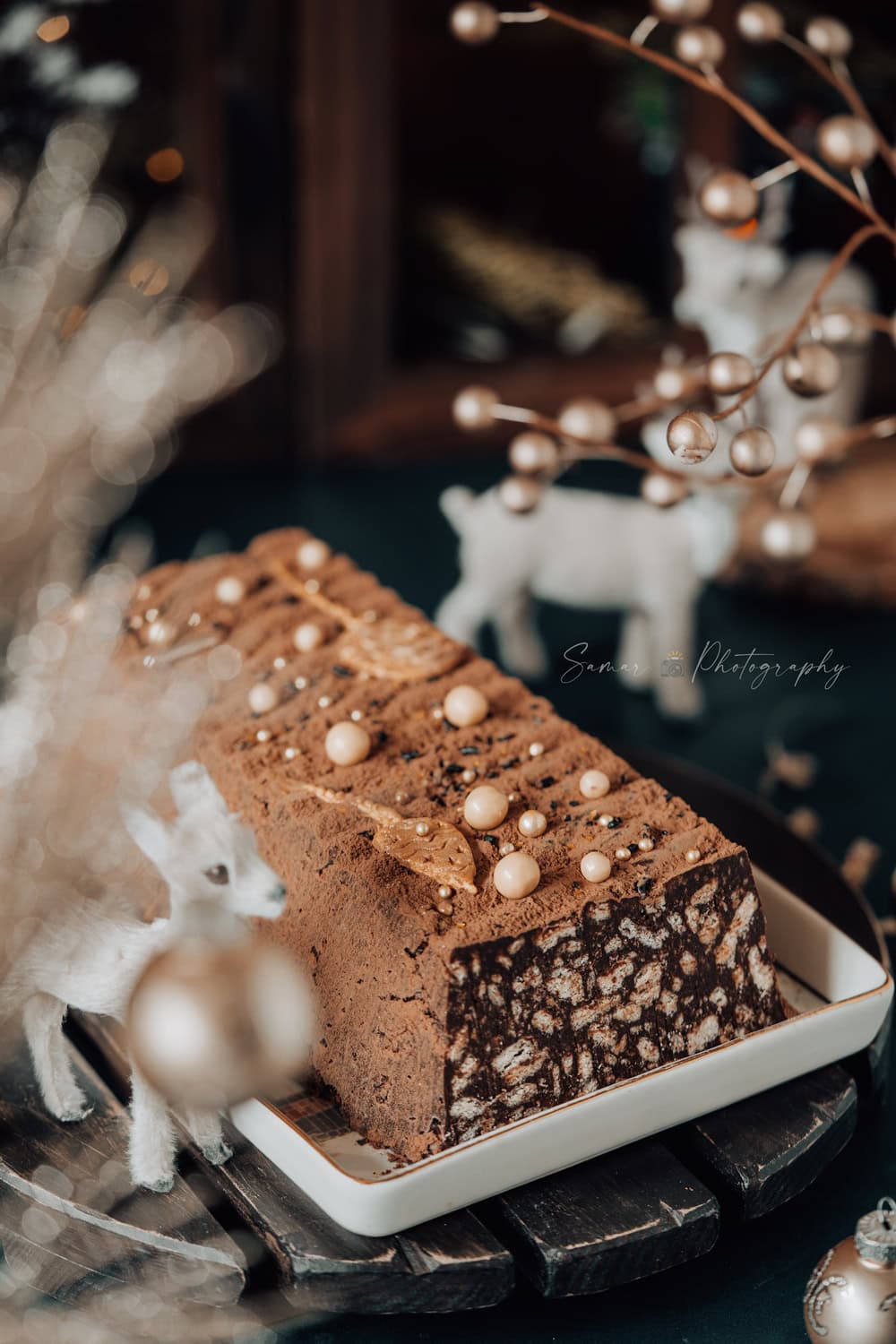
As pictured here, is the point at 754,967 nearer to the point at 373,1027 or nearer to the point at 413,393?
the point at 373,1027

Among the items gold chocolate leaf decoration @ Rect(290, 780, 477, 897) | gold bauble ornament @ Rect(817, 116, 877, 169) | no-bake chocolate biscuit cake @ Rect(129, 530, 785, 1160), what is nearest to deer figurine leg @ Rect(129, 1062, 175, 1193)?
no-bake chocolate biscuit cake @ Rect(129, 530, 785, 1160)

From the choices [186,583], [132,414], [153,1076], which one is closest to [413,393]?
[132,414]

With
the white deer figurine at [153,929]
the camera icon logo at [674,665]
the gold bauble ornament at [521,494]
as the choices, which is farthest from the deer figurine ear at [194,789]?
the camera icon logo at [674,665]

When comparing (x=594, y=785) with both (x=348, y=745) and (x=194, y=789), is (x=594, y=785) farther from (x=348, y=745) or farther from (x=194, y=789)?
(x=194, y=789)

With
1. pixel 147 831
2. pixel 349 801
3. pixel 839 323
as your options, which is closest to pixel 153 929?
pixel 147 831

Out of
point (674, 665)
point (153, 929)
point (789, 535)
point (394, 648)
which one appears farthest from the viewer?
point (674, 665)

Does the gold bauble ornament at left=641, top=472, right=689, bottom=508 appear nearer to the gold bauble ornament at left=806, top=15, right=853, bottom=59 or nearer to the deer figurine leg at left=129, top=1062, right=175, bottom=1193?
the gold bauble ornament at left=806, top=15, right=853, bottom=59

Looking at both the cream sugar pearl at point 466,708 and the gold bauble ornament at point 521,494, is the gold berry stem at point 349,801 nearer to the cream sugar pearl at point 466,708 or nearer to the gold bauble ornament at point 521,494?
the cream sugar pearl at point 466,708
